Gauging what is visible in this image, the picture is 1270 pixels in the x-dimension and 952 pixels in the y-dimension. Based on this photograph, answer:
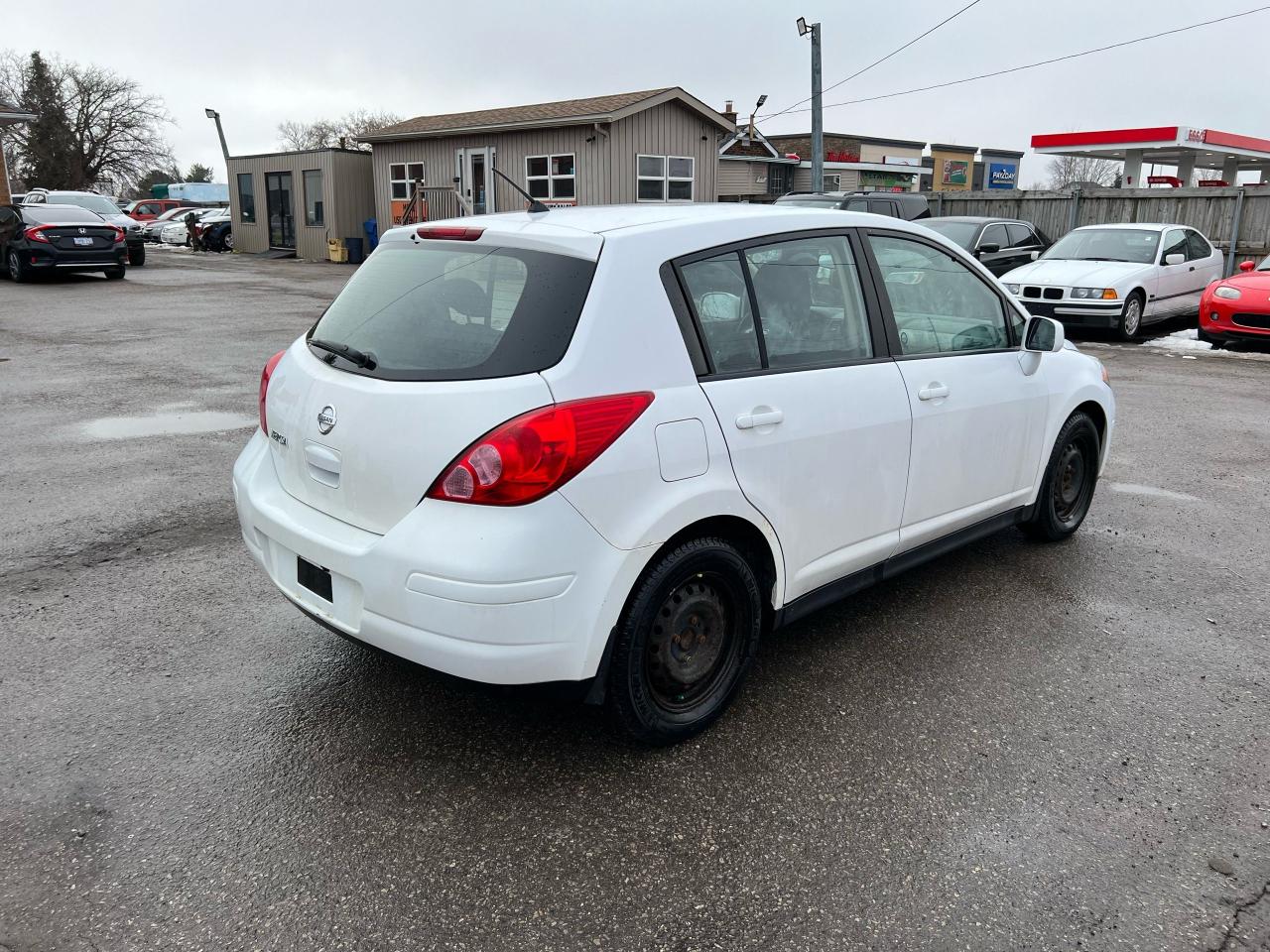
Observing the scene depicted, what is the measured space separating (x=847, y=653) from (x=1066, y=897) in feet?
4.76

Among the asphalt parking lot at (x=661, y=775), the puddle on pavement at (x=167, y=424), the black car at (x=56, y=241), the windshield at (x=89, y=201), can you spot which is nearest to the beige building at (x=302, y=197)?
the windshield at (x=89, y=201)

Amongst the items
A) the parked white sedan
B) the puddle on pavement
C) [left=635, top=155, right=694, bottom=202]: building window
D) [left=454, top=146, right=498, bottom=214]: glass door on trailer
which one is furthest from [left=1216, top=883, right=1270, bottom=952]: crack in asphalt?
[left=454, top=146, right=498, bottom=214]: glass door on trailer

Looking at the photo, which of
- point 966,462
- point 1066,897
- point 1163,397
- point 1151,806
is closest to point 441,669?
point 1066,897

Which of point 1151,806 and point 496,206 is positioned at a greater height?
point 496,206

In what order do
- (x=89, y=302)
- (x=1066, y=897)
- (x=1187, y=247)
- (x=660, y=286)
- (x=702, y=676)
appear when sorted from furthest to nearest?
(x=89, y=302)
(x=1187, y=247)
(x=702, y=676)
(x=660, y=286)
(x=1066, y=897)

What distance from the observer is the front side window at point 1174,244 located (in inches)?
563

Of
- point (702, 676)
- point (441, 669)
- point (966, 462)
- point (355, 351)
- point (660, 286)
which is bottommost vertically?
point (702, 676)

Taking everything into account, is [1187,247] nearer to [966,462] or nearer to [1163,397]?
[1163,397]

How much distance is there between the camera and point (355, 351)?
3162mm

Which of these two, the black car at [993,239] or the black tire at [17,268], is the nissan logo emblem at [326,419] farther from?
the black tire at [17,268]

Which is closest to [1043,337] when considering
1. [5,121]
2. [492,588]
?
[492,588]

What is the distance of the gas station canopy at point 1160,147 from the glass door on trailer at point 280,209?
25.0 meters

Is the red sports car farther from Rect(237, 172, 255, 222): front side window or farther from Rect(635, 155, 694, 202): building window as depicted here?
A: Rect(237, 172, 255, 222): front side window

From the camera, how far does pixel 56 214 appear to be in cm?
1989
